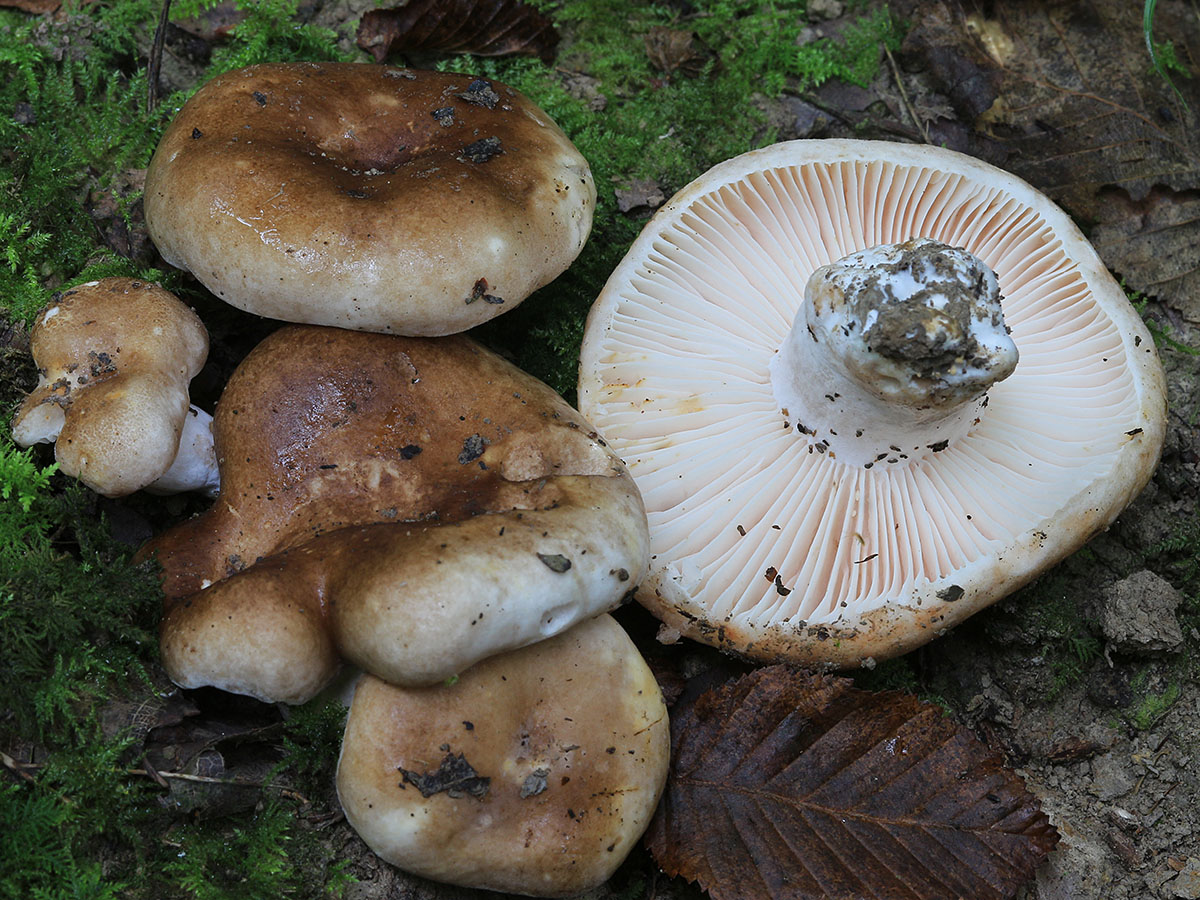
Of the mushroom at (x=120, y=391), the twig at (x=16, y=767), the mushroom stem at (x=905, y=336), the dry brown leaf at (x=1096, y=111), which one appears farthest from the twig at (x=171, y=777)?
the dry brown leaf at (x=1096, y=111)

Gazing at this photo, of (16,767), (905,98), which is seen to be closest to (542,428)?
(16,767)

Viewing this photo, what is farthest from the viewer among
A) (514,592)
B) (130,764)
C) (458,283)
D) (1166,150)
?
(1166,150)

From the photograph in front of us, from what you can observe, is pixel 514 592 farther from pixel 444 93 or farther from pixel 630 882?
pixel 444 93

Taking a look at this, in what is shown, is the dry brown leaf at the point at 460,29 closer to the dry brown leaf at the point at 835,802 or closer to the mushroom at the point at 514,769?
the mushroom at the point at 514,769

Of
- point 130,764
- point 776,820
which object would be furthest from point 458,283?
point 776,820

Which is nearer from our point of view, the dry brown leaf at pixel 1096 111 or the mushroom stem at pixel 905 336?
the mushroom stem at pixel 905 336

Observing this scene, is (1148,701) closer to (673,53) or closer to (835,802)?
(835,802)

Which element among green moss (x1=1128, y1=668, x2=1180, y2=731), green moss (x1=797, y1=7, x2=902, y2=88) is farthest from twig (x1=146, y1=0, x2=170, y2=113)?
green moss (x1=1128, y1=668, x2=1180, y2=731)
